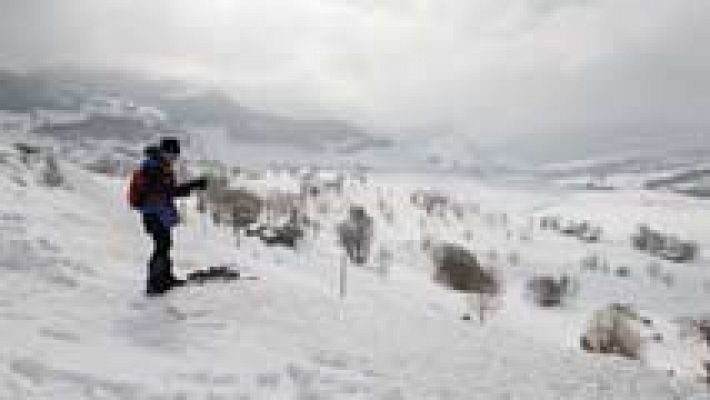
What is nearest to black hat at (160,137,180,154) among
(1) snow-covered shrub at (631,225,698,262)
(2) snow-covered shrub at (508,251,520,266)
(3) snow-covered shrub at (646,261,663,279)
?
(2) snow-covered shrub at (508,251,520,266)

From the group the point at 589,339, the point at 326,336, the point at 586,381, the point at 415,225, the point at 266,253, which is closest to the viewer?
the point at 586,381

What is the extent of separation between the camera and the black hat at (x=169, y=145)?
14688 mm

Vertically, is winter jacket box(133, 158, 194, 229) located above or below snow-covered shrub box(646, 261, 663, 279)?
above

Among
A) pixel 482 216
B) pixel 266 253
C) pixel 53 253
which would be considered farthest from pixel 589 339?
pixel 482 216

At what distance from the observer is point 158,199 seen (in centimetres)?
1491

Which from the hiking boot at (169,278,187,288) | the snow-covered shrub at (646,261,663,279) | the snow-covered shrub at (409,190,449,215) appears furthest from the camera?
the snow-covered shrub at (409,190,449,215)

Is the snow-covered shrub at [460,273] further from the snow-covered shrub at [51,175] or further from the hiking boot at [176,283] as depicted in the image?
the hiking boot at [176,283]

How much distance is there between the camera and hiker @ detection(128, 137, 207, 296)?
14.8 m

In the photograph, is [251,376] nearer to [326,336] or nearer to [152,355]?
[152,355]

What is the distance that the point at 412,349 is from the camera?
1345 cm

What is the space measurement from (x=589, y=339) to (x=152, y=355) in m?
15.1

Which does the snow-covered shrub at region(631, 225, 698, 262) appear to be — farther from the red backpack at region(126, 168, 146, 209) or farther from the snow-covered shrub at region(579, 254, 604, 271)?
the red backpack at region(126, 168, 146, 209)

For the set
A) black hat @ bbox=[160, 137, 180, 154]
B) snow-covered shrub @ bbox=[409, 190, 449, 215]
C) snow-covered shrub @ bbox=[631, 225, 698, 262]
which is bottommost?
snow-covered shrub @ bbox=[631, 225, 698, 262]

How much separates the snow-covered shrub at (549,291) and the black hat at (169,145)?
76.9 m
